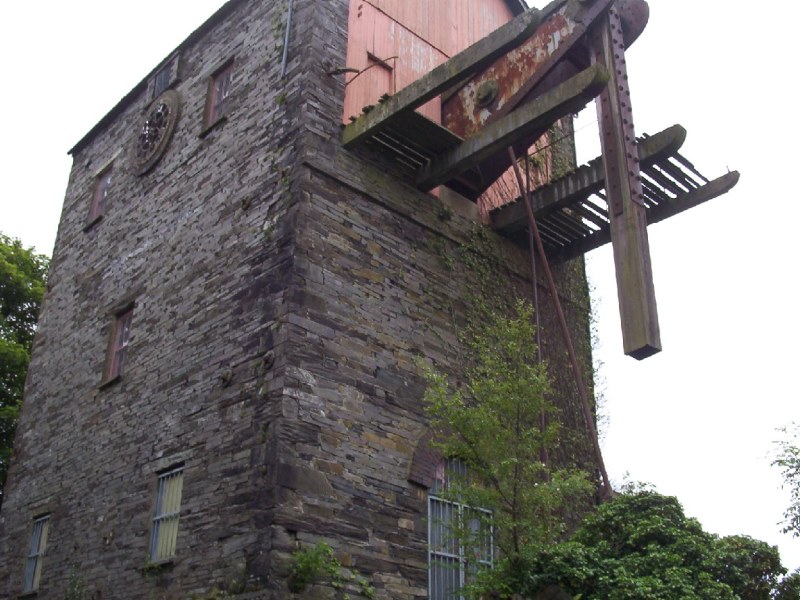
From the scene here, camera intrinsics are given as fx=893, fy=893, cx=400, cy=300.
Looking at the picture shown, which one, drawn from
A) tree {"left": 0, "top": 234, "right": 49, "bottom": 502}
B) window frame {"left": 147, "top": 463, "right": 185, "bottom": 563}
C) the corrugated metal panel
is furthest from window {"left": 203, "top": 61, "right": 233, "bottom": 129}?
tree {"left": 0, "top": 234, "right": 49, "bottom": 502}

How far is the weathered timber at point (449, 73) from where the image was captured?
36.4ft

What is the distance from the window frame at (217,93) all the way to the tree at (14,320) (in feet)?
31.9

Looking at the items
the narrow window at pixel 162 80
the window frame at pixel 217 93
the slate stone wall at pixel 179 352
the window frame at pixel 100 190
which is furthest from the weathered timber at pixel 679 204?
the window frame at pixel 100 190

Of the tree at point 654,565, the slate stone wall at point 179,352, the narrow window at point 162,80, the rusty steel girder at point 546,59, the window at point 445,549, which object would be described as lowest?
the tree at point 654,565

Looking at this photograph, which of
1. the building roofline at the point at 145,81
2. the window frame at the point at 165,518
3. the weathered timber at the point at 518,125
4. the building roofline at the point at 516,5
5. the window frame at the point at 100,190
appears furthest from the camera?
the building roofline at the point at 516,5

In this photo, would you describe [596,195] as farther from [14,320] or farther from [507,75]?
[14,320]

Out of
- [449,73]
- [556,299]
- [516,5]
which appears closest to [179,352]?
[449,73]

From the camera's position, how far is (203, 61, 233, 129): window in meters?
14.2

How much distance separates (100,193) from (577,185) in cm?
912

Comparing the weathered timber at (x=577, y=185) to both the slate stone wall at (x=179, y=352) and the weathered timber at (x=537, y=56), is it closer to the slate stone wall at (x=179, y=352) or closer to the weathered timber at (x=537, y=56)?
the weathered timber at (x=537, y=56)

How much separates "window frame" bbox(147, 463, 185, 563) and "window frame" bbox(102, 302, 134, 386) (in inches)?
107

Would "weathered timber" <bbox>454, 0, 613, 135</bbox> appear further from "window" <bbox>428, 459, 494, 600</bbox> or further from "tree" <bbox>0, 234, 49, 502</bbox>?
"tree" <bbox>0, 234, 49, 502</bbox>

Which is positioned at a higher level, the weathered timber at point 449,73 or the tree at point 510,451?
the weathered timber at point 449,73

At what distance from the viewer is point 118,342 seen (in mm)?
14391
